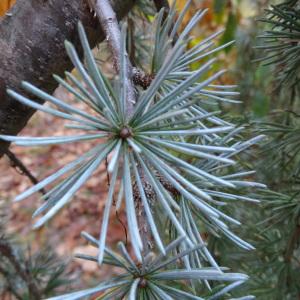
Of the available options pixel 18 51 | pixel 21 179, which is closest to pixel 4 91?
pixel 18 51

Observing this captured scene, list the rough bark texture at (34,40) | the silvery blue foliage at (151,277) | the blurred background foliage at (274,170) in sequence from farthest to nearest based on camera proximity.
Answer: the blurred background foliage at (274,170), the rough bark texture at (34,40), the silvery blue foliage at (151,277)

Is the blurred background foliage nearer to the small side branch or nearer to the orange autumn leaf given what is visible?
the orange autumn leaf

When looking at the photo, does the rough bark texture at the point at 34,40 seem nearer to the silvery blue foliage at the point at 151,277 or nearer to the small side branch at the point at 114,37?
the small side branch at the point at 114,37

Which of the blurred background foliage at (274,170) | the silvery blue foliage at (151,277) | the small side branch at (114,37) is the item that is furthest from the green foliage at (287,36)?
the silvery blue foliage at (151,277)

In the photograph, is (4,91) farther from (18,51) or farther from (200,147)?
(200,147)

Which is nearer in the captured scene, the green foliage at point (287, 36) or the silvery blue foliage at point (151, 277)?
the silvery blue foliage at point (151, 277)

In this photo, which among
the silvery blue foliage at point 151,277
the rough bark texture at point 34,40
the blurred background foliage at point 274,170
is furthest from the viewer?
the blurred background foliage at point 274,170

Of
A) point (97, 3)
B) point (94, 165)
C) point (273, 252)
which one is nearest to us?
point (94, 165)

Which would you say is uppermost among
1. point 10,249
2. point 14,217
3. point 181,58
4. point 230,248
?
point 181,58

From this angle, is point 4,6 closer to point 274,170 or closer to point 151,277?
point 151,277
